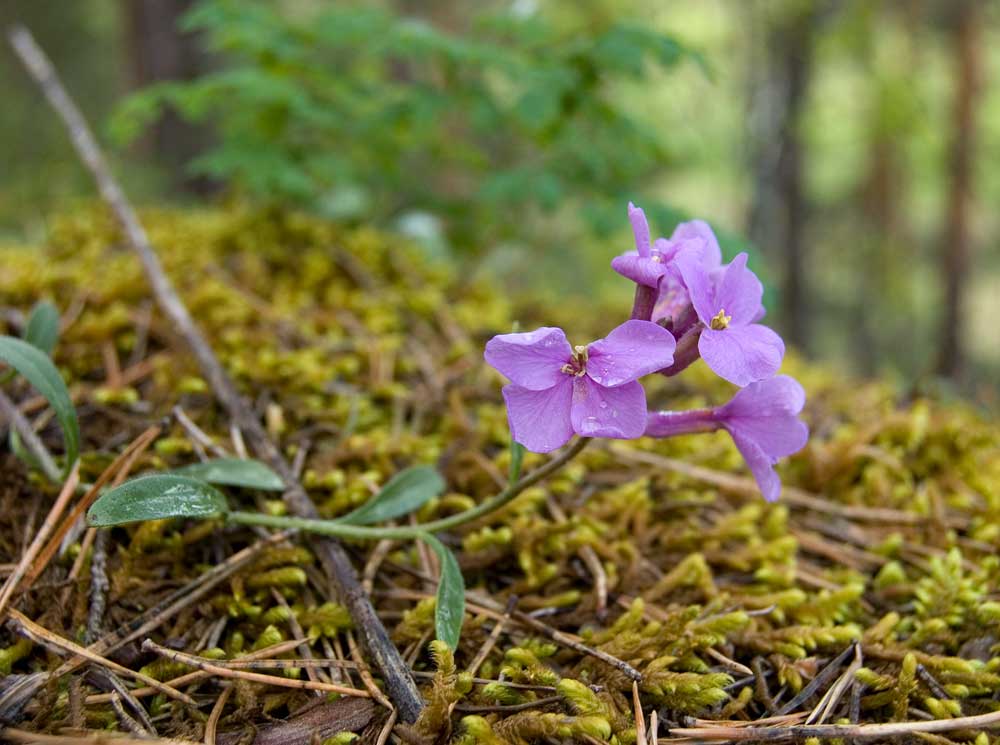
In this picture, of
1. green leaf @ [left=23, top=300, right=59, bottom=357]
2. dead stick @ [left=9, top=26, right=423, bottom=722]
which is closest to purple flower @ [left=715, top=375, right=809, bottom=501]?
dead stick @ [left=9, top=26, right=423, bottom=722]

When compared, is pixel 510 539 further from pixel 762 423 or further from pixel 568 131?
pixel 568 131

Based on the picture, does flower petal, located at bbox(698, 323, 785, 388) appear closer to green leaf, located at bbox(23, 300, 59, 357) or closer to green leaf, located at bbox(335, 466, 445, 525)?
green leaf, located at bbox(335, 466, 445, 525)

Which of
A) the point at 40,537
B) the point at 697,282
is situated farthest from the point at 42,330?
the point at 697,282

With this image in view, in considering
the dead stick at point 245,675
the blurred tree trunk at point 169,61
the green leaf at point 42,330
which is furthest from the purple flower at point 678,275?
the blurred tree trunk at point 169,61

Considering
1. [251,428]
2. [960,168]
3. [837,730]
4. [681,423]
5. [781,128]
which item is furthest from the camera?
[960,168]

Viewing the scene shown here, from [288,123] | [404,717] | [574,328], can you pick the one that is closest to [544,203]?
[574,328]

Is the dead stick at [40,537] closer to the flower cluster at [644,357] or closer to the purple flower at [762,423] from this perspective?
the flower cluster at [644,357]
